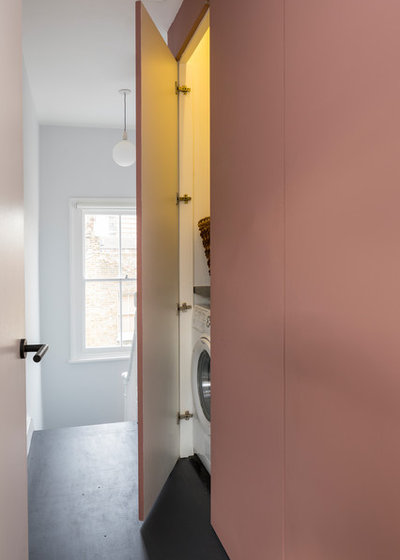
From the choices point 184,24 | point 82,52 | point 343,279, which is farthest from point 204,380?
point 82,52

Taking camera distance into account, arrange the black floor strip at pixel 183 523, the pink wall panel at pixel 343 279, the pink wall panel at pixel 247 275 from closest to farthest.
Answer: the pink wall panel at pixel 343 279 → the pink wall panel at pixel 247 275 → the black floor strip at pixel 183 523

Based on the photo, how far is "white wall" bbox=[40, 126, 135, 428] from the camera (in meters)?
4.76

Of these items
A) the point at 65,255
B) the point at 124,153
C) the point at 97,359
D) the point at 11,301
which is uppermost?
the point at 124,153

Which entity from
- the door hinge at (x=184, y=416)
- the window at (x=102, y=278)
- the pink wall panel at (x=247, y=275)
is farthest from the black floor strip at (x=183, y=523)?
the window at (x=102, y=278)

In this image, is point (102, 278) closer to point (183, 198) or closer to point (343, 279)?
point (183, 198)

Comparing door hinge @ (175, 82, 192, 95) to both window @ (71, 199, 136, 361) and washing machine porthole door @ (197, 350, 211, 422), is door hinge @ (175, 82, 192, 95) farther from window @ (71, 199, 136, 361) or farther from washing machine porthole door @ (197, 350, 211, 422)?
window @ (71, 199, 136, 361)

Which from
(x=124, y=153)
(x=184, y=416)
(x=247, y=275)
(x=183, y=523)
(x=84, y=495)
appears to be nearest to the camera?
(x=247, y=275)

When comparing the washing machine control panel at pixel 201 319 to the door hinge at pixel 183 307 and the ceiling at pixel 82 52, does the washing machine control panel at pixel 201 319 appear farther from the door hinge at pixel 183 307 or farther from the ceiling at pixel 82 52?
the ceiling at pixel 82 52

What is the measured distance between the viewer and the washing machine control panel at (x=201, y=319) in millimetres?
2377

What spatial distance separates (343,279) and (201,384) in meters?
1.73

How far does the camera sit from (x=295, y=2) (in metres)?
1.14

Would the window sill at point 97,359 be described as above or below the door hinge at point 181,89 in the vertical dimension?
below

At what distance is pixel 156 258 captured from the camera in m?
2.23

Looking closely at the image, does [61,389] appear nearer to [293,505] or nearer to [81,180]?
[81,180]
